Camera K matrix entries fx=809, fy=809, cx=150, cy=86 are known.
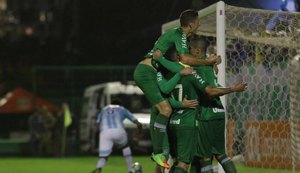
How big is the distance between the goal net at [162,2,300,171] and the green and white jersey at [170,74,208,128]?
2525mm

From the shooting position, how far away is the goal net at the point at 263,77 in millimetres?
11828

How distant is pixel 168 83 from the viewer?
9.02 meters

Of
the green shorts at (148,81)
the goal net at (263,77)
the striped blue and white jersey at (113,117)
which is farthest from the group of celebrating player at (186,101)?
the striped blue and white jersey at (113,117)

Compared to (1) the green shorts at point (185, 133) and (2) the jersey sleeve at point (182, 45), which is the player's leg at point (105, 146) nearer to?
(1) the green shorts at point (185, 133)

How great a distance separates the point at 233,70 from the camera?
1209 centimetres

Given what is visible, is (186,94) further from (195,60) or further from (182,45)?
(182,45)

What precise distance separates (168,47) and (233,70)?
3.15 metres

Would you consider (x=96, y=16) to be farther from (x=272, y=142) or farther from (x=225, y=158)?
(x=225, y=158)

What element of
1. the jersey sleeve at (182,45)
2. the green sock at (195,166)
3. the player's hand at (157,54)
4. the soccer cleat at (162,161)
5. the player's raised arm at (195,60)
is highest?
the jersey sleeve at (182,45)

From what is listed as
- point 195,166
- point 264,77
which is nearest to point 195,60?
point 195,166

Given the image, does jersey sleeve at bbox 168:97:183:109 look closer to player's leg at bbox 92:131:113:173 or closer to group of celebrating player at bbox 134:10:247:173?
group of celebrating player at bbox 134:10:247:173

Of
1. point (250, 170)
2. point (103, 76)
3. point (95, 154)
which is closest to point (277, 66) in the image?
point (250, 170)

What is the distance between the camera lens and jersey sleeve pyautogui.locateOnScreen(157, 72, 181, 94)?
8.92m

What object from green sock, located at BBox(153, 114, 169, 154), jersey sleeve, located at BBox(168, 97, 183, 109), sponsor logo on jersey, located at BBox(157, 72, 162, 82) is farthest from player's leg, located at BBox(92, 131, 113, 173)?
jersey sleeve, located at BBox(168, 97, 183, 109)
